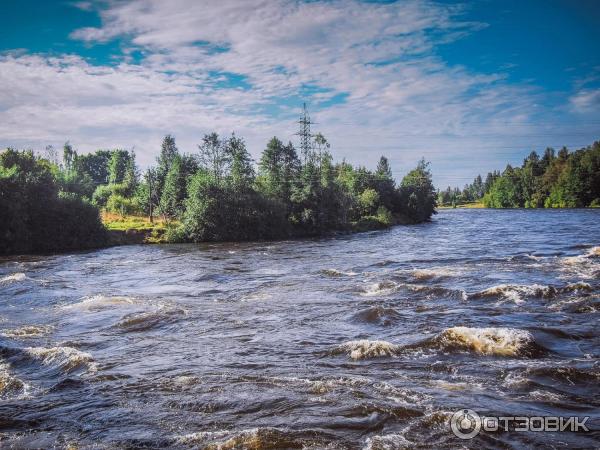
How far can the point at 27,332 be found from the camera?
18.2 m

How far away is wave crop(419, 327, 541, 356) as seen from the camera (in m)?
14.1

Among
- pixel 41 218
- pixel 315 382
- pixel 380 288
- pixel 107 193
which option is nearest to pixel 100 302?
pixel 380 288

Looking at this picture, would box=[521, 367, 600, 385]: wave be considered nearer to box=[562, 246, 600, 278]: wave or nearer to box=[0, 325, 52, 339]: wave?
box=[562, 246, 600, 278]: wave

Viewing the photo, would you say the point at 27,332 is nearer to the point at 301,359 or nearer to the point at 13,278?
the point at 301,359

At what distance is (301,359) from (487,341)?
629cm

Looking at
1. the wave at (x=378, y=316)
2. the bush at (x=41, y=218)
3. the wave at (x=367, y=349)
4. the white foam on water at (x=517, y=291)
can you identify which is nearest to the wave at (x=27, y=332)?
the wave at (x=367, y=349)

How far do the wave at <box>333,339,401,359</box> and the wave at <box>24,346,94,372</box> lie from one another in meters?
8.24

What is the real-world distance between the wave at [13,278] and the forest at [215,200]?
20780 millimetres

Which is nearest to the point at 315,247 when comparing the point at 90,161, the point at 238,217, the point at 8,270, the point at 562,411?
the point at 238,217

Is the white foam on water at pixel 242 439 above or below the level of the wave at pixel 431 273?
below

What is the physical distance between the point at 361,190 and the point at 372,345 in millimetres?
89121

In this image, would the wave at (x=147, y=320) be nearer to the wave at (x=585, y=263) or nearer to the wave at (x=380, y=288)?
the wave at (x=380, y=288)

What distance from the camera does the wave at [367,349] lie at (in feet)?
46.9

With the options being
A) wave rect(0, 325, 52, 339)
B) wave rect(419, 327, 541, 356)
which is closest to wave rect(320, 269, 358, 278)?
wave rect(419, 327, 541, 356)
